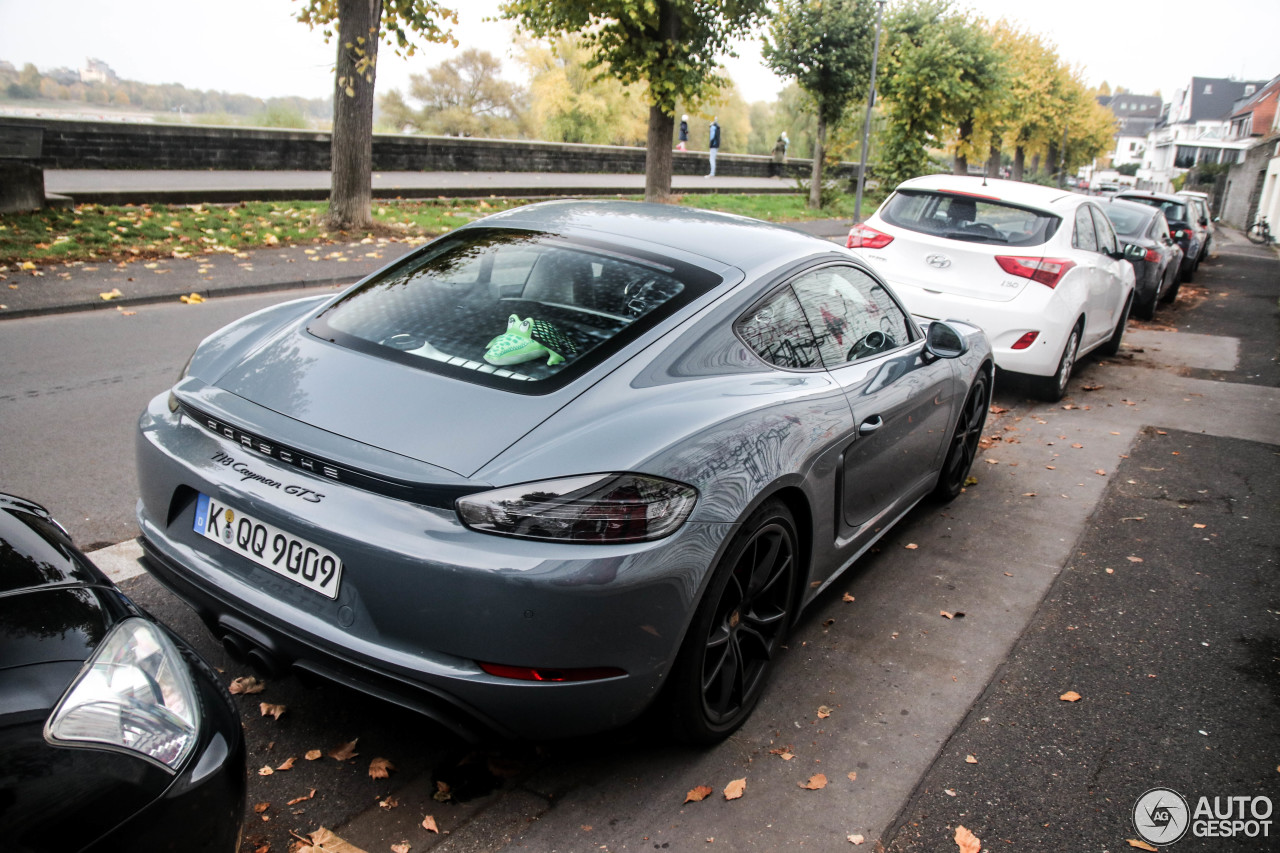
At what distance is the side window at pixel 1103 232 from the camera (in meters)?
8.56

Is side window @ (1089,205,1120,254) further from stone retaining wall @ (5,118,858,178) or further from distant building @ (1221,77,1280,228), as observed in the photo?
distant building @ (1221,77,1280,228)

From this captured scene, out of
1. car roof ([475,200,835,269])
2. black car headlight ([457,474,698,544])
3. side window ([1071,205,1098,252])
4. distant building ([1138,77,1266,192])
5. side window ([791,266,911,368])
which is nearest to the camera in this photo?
black car headlight ([457,474,698,544])

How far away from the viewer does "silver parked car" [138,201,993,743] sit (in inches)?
88.0

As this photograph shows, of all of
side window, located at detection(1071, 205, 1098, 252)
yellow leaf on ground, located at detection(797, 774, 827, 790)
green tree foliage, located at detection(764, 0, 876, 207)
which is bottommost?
yellow leaf on ground, located at detection(797, 774, 827, 790)

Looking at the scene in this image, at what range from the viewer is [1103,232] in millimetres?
8766

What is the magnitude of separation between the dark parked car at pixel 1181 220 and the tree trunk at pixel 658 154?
853 centimetres

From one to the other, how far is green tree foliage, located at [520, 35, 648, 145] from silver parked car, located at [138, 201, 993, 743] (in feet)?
210

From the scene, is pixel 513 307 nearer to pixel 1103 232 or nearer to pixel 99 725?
pixel 99 725

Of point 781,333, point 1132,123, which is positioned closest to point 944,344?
point 781,333

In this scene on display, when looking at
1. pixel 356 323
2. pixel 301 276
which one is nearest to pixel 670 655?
A: pixel 356 323

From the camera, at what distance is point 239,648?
2.45m

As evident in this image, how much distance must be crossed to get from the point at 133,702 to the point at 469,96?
3452 inches

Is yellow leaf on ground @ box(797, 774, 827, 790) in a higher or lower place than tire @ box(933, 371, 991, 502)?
lower

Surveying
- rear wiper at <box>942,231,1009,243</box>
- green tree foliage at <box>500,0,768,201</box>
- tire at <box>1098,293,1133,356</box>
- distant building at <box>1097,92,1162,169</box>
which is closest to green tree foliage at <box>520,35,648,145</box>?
green tree foliage at <box>500,0,768,201</box>
